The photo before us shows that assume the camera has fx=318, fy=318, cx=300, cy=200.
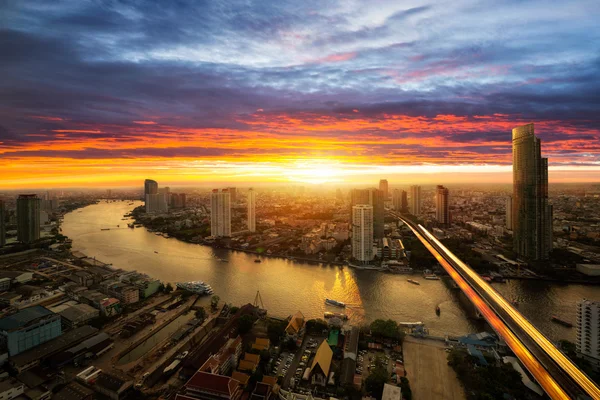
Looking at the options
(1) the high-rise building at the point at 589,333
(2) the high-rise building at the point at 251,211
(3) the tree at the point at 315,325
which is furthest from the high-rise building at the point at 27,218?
(1) the high-rise building at the point at 589,333

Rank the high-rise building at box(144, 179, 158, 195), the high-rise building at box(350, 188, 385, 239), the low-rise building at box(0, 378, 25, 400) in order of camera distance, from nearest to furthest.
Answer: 1. the low-rise building at box(0, 378, 25, 400)
2. the high-rise building at box(350, 188, 385, 239)
3. the high-rise building at box(144, 179, 158, 195)

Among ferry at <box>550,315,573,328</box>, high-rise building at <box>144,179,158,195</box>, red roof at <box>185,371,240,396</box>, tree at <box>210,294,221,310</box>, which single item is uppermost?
high-rise building at <box>144,179,158,195</box>

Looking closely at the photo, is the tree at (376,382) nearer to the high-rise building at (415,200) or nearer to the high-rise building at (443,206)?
the high-rise building at (443,206)

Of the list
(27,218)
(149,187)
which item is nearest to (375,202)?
(27,218)

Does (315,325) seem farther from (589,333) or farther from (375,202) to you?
(375,202)

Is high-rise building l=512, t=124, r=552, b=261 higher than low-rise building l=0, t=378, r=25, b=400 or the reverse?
higher

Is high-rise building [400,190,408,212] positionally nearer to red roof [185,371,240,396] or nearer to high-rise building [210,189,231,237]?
high-rise building [210,189,231,237]

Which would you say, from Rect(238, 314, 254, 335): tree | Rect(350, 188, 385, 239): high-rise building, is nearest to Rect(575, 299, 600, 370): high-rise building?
Rect(238, 314, 254, 335): tree
